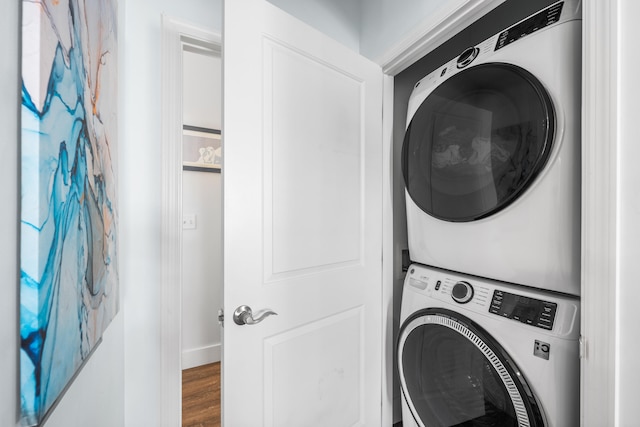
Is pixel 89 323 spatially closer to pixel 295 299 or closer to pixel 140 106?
pixel 295 299

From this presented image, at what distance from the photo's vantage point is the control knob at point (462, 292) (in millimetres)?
1066

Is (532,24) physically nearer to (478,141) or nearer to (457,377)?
(478,141)

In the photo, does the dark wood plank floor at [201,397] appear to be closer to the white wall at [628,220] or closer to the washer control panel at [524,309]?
the washer control panel at [524,309]

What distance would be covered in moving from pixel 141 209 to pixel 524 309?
1.38 m

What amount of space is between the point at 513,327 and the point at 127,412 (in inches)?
55.7

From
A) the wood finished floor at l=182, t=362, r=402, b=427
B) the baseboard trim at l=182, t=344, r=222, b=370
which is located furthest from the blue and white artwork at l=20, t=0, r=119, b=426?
the baseboard trim at l=182, t=344, r=222, b=370

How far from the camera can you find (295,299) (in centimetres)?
112

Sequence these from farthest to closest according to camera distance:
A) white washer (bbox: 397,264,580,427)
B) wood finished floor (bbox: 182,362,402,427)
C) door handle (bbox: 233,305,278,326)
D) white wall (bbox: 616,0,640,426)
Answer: wood finished floor (bbox: 182,362,402,427) < door handle (bbox: 233,305,278,326) < white washer (bbox: 397,264,580,427) < white wall (bbox: 616,0,640,426)

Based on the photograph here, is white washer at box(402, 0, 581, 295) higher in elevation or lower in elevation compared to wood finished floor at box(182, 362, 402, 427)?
higher

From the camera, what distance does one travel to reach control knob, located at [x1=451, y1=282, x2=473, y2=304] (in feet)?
3.50

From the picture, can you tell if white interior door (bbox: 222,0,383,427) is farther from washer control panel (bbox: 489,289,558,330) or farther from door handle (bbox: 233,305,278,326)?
washer control panel (bbox: 489,289,558,330)

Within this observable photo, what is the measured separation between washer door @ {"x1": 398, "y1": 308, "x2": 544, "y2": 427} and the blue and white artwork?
108cm

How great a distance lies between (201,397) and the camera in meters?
2.00

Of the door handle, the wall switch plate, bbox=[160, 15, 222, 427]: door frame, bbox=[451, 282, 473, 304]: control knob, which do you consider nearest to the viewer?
the door handle
